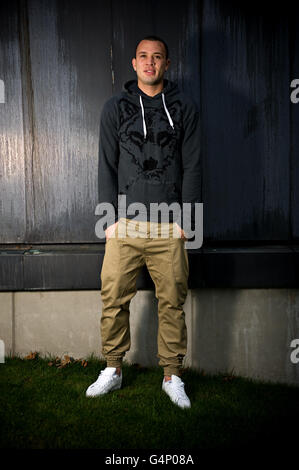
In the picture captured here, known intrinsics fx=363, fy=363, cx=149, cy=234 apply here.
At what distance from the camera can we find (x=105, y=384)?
9.41 ft

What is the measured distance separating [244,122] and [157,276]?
1.86 m

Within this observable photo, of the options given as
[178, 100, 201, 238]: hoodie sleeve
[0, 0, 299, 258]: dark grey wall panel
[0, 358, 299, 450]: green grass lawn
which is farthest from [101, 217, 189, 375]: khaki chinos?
[0, 0, 299, 258]: dark grey wall panel

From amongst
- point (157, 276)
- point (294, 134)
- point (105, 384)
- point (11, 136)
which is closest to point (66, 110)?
point (11, 136)

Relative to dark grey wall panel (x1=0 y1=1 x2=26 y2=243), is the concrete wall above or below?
below

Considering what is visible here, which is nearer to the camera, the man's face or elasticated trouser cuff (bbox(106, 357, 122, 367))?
the man's face

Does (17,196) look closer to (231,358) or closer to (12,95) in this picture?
(12,95)

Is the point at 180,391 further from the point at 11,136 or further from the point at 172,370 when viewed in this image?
the point at 11,136

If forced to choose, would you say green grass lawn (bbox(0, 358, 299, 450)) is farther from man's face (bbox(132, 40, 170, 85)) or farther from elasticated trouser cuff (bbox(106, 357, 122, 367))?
man's face (bbox(132, 40, 170, 85))

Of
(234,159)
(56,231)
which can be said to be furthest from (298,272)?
(56,231)

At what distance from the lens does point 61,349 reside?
3525 millimetres

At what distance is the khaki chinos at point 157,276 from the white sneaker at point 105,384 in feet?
0.52

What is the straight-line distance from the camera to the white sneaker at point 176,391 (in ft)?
8.98

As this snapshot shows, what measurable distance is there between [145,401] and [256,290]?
1434mm

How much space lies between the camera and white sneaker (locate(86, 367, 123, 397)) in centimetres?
285
